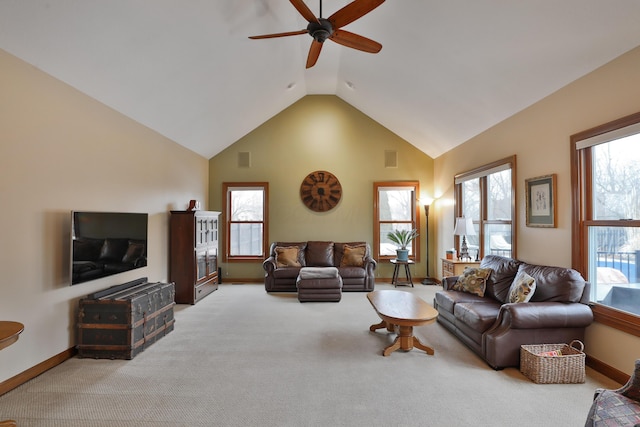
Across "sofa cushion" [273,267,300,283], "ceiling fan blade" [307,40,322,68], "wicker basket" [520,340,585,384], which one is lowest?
"wicker basket" [520,340,585,384]

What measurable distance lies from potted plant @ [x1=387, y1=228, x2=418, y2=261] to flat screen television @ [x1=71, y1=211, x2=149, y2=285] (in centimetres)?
453

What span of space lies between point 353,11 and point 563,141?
102 inches

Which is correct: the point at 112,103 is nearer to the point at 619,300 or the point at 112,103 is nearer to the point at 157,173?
the point at 157,173

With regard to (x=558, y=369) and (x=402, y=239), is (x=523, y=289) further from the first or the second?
(x=402, y=239)

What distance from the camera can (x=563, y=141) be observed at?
10.6 feet

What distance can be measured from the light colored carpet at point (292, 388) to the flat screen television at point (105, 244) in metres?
0.92

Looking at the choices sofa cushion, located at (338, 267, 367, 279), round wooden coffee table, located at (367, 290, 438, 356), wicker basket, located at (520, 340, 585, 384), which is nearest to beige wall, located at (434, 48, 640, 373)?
wicker basket, located at (520, 340, 585, 384)

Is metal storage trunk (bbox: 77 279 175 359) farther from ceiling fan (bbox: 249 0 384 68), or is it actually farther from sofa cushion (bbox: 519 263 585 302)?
sofa cushion (bbox: 519 263 585 302)

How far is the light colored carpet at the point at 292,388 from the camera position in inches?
83.5

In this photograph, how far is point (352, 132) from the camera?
682 centimetres

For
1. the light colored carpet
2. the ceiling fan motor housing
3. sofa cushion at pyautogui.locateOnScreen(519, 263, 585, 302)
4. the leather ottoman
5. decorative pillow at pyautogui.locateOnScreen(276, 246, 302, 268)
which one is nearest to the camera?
the light colored carpet

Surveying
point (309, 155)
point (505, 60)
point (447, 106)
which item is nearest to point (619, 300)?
point (505, 60)

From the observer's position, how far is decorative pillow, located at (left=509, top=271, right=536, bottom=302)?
3021 millimetres

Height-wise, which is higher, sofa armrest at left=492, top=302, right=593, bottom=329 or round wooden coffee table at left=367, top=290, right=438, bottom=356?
sofa armrest at left=492, top=302, right=593, bottom=329
